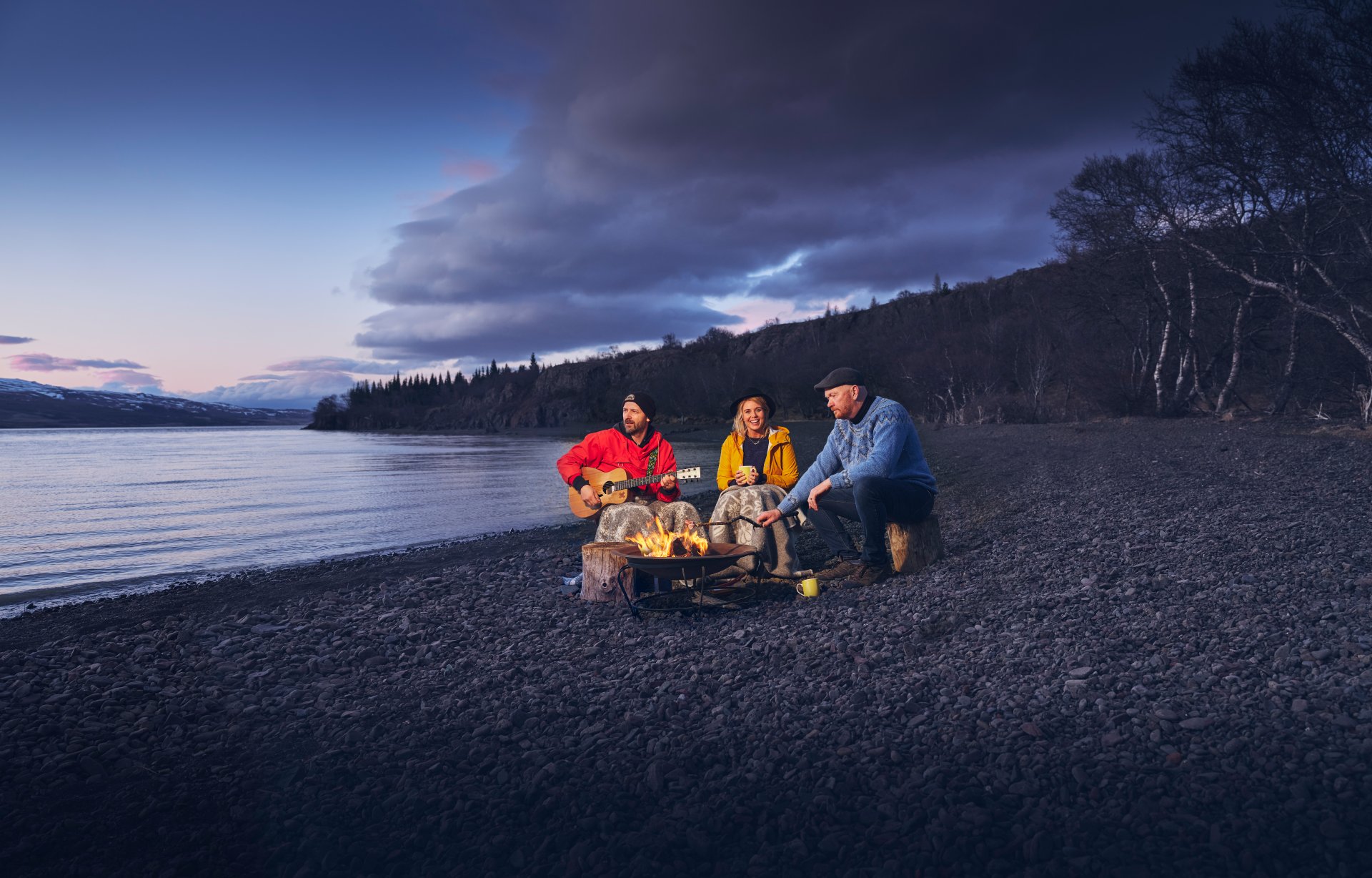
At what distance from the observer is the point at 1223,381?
32.1 meters

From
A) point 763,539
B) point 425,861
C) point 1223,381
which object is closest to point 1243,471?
point 763,539

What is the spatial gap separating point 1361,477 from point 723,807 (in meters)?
13.4

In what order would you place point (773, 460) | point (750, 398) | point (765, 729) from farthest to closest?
point (750, 398), point (773, 460), point (765, 729)

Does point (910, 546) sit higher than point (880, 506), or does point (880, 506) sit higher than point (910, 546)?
point (880, 506)

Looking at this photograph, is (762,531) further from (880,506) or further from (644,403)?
(644,403)

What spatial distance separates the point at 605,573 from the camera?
7.53m

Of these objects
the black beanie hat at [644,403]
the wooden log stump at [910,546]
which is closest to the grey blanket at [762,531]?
the wooden log stump at [910,546]

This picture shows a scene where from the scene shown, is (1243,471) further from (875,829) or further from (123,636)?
(123,636)

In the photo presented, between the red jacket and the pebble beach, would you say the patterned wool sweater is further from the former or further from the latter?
the red jacket

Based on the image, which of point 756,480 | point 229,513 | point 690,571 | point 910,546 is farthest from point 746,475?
point 229,513

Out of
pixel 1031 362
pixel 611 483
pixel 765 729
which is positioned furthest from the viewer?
pixel 1031 362

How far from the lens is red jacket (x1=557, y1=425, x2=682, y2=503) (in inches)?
333

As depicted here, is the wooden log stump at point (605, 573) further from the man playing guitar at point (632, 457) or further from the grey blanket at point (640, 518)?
the man playing guitar at point (632, 457)

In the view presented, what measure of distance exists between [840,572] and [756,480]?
1.38m
